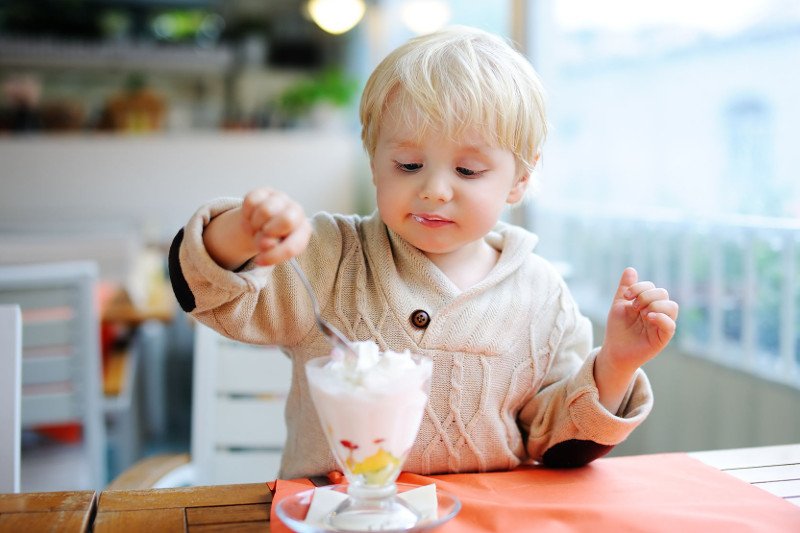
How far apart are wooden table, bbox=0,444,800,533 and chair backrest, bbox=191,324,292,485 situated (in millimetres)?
637

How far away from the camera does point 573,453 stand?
0.94 metres

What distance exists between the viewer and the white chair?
4.84ft

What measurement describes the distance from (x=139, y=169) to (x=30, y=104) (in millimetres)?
768

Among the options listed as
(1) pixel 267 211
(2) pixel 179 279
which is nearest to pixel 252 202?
(1) pixel 267 211

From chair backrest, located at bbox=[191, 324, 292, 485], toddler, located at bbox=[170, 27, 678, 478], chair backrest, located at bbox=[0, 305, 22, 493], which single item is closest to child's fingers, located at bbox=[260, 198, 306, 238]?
toddler, located at bbox=[170, 27, 678, 478]

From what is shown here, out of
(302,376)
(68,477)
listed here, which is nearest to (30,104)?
(68,477)

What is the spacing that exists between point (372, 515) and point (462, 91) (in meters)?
0.44

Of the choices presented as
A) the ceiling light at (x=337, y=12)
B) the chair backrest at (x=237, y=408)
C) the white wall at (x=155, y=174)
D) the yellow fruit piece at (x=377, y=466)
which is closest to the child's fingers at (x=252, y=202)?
the yellow fruit piece at (x=377, y=466)

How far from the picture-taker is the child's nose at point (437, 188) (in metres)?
0.87

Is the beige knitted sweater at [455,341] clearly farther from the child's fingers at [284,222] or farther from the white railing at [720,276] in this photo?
the white railing at [720,276]

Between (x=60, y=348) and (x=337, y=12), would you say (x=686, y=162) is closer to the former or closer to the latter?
(x=60, y=348)

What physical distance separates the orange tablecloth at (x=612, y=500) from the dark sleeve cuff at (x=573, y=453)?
0.5 inches

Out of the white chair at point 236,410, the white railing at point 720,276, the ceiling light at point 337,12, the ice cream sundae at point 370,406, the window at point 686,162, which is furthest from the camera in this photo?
the ceiling light at point 337,12

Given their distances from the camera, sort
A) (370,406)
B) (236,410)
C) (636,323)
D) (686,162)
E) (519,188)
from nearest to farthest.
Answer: (370,406), (636,323), (519,188), (236,410), (686,162)
